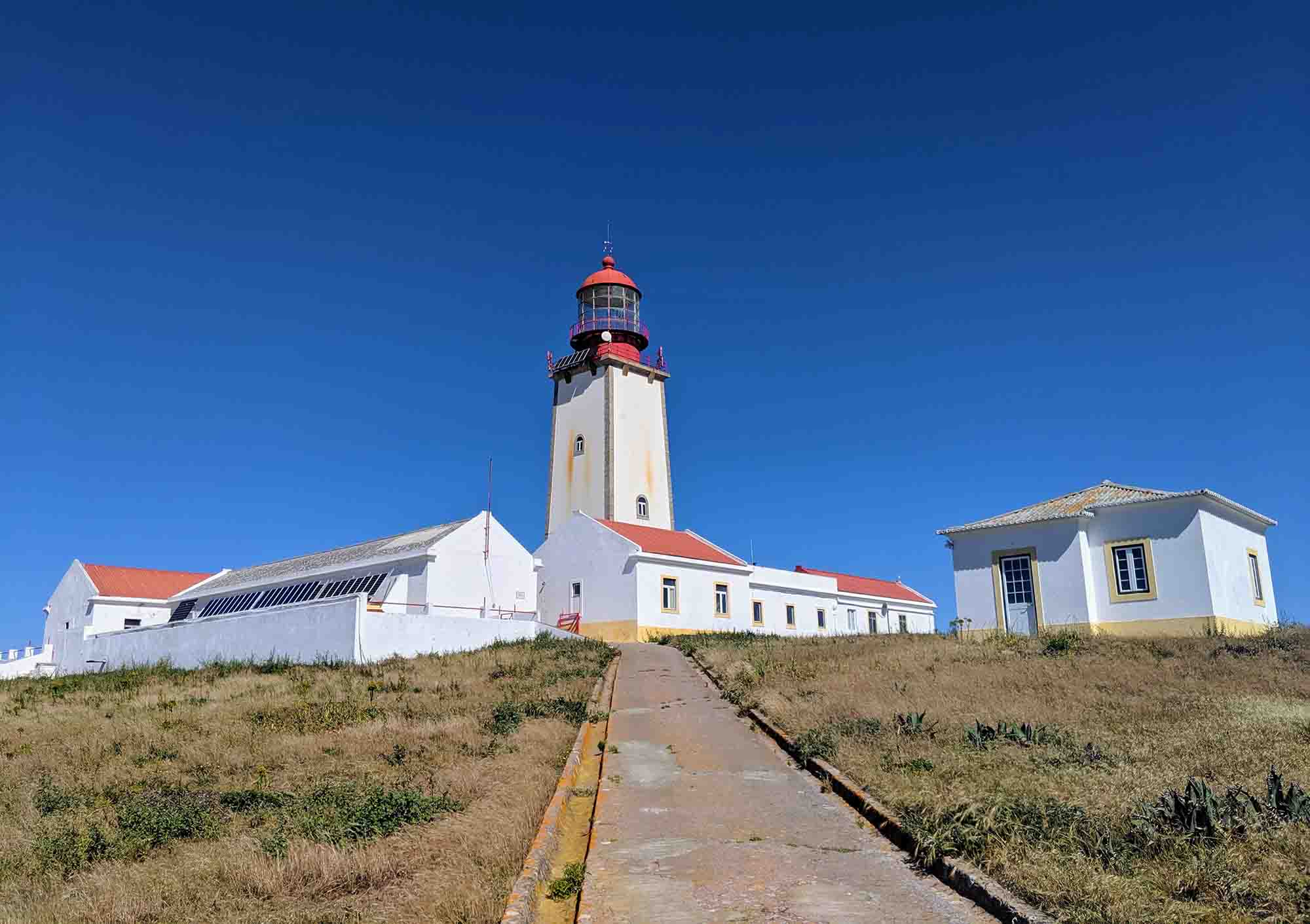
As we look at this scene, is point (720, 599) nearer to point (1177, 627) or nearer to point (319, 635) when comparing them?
point (319, 635)

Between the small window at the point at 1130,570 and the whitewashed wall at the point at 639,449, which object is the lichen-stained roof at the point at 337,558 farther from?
the small window at the point at 1130,570

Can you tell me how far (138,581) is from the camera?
4109cm

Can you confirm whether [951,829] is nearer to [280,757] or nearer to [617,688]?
[280,757]

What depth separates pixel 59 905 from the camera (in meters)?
6.77

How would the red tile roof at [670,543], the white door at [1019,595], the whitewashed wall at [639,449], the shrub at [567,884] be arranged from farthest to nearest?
the whitewashed wall at [639,449] < the red tile roof at [670,543] < the white door at [1019,595] < the shrub at [567,884]

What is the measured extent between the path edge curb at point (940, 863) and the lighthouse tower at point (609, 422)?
87.0 feet

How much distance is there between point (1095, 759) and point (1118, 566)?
15034 mm

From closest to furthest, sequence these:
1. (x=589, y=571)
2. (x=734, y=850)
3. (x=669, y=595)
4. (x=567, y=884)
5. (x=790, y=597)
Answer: (x=567, y=884)
(x=734, y=850)
(x=669, y=595)
(x=589, y=571)
(x=790, y=597)

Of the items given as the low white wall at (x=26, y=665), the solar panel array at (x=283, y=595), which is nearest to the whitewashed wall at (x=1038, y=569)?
the solar panel array at (x=283, y=595)

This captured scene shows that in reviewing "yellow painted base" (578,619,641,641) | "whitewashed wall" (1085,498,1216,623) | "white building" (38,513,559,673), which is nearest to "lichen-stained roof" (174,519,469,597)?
"white building" (38,513,559,673)

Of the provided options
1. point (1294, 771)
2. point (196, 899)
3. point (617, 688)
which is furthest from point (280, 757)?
point (1294, 771)

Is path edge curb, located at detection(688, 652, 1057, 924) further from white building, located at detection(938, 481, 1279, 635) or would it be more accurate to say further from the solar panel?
the solar panel

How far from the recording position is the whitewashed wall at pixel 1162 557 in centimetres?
2167

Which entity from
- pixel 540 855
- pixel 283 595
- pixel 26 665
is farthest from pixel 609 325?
pixel 540 855
